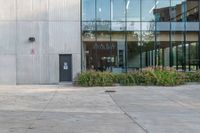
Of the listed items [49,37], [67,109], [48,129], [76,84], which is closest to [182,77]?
[76,84]

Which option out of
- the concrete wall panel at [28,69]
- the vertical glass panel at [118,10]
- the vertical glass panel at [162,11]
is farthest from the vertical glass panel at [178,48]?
the concrete wall panel at [28,69]

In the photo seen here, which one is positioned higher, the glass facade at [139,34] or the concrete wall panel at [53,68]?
the glass facade at [139,34]

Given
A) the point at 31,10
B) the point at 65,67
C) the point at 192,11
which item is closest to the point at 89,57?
the point at 65,67

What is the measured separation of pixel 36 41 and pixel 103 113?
18165 millimetres

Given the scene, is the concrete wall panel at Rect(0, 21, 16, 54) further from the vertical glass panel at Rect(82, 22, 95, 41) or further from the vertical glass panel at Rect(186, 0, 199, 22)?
the vertical glass panel at Rect(186, 0, 199, 22)

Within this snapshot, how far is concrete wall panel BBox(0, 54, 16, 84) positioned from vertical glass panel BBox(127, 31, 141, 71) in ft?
28.7

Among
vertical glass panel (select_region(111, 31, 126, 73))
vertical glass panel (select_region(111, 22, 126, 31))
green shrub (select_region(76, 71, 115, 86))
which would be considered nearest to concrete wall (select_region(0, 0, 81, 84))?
vertical glass panel (select_region(111, 31, 126, 73))

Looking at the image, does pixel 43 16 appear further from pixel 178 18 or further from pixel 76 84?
pixel 178 18

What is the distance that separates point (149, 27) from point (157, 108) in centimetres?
1760

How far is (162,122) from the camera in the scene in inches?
554

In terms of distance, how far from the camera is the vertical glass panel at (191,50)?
35.6 m

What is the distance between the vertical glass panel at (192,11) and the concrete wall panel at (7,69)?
14033mm

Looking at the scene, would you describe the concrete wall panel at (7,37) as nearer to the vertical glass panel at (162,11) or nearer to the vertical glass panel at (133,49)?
the vertical glass panel at (133,49)

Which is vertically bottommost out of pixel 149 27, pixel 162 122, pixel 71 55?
pixel 162 122
